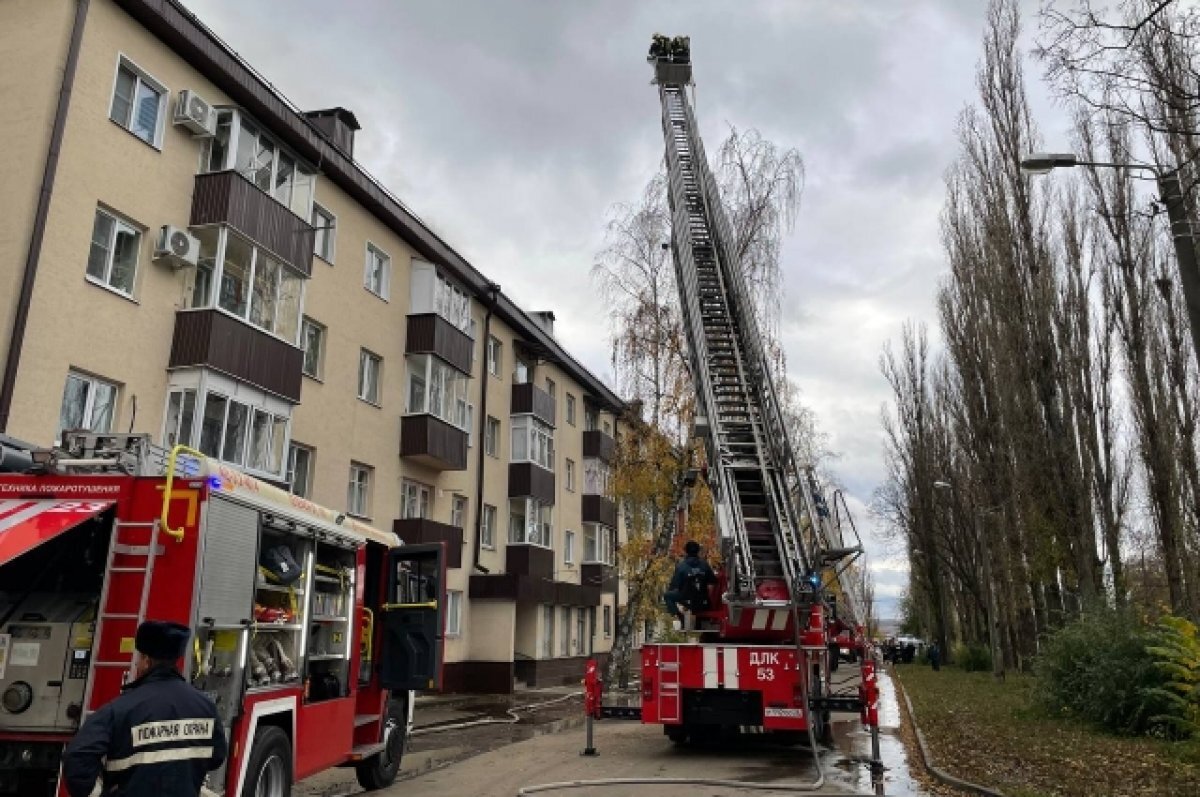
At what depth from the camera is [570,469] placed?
110ft

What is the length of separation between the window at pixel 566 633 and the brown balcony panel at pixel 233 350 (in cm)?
1607

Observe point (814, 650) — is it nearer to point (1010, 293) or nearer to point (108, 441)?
point (108, 441)

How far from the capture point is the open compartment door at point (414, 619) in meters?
9.24

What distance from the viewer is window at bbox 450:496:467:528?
24.7 metres

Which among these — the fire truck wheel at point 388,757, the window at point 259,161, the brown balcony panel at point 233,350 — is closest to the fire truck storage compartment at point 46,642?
the fire truck wheel at point 388,757

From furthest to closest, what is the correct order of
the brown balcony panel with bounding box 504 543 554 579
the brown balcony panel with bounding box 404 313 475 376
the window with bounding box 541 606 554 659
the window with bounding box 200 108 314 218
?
the window with bounding box 541 606 554 659
the brown balcony panel with bounding box 504 543 554 579
the brown balcony panel with bounding box 404 313 475 376
the window with bounding box 200 108 314 218

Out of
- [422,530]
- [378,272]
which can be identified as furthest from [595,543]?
[378,272]

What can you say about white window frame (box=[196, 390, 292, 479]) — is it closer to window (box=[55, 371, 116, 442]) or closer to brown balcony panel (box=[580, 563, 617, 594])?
window (box=[55, 371, 116, 442])

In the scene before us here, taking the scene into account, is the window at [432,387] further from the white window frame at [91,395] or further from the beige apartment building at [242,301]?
the white window frame at [91,395]

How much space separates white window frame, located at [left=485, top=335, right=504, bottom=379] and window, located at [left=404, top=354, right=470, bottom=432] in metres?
3.32

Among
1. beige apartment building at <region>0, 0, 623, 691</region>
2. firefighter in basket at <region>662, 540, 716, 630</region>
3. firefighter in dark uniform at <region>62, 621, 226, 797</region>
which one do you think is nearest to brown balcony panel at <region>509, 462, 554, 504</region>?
beige apartment building at <region>0, 0, 623, 691</region>

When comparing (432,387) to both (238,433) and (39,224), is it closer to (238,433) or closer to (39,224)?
(238,433)

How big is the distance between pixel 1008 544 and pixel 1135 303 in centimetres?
791

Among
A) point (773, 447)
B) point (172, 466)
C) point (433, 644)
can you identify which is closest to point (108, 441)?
point (172, 466)
